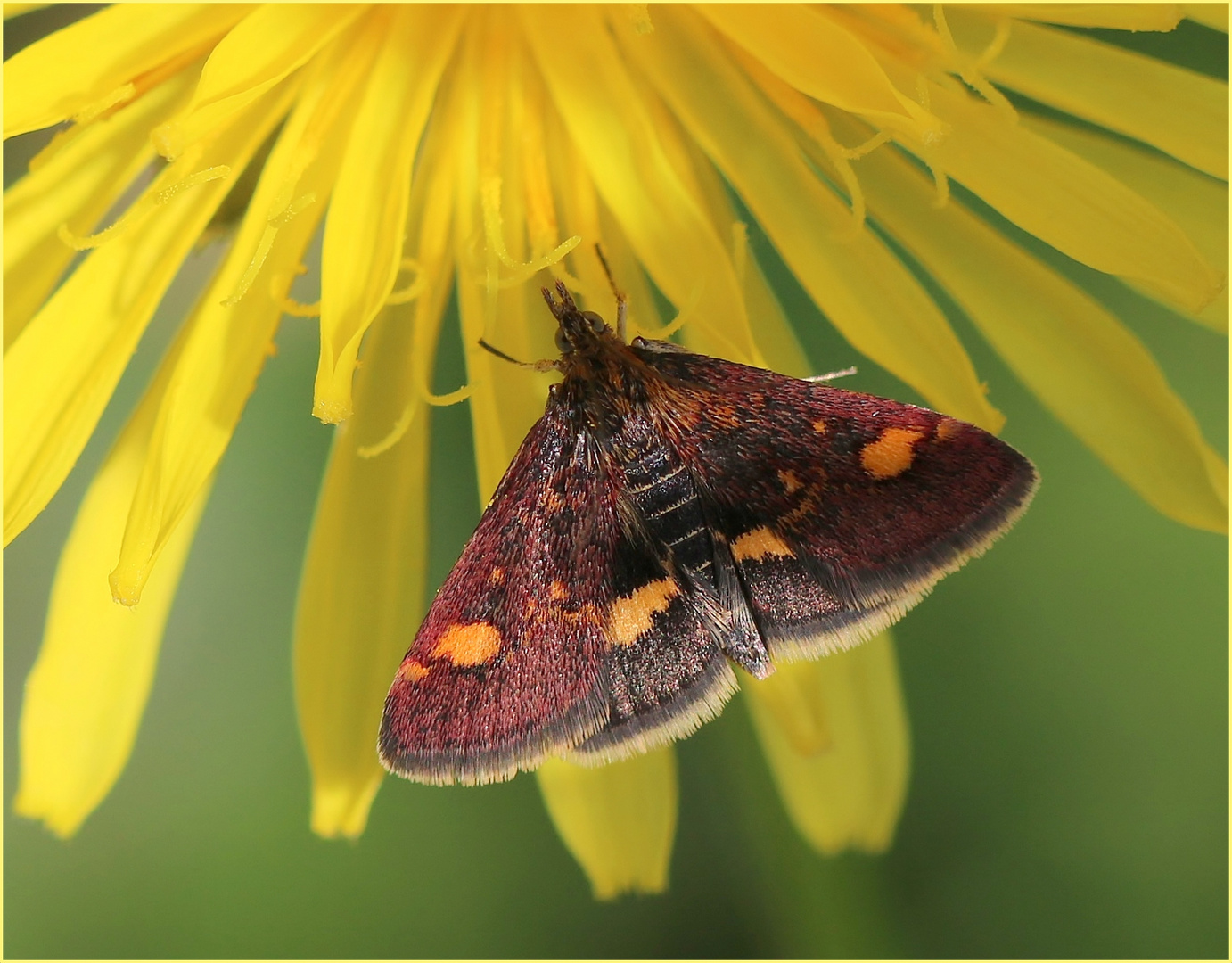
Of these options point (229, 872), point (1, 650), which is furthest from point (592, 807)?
point (1, 650)

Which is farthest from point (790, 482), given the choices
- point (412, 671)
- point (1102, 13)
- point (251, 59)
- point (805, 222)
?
point (251, 59)

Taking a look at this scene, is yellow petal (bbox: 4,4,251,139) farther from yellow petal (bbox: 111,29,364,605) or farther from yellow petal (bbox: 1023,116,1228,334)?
yellow petal (bbox: 1023,116,1228,334)

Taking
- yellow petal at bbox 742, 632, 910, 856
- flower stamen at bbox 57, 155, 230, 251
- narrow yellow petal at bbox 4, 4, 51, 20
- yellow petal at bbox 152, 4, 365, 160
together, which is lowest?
yellow petal at bbox 742, 632, 910, 856

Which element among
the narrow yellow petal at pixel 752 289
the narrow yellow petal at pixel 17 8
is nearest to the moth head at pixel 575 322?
the narrow yellow petal at pixel 752 289

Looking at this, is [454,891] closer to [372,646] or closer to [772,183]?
[372,646]

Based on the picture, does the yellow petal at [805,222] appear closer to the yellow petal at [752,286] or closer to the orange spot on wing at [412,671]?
the yellow petal at [752,286]

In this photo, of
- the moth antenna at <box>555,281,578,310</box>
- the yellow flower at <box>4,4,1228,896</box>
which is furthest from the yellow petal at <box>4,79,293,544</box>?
the moth antenna at <box>555,281,578,310</box>

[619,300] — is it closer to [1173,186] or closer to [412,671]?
[412,671]
